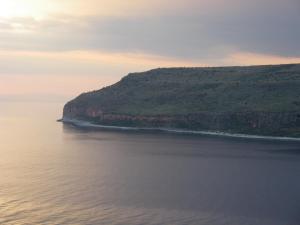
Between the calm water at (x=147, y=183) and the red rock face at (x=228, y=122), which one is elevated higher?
the red rock face at (x=228, y=122)

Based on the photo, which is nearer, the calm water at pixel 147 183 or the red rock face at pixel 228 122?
the calm water at pixel 147 183

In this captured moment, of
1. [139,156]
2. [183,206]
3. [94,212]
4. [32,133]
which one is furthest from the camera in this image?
[32,133]

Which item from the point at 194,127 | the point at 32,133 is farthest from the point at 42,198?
the point at 194,127

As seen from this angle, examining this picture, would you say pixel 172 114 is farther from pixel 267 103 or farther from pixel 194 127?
pixel 267 103

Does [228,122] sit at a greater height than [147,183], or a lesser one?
greater

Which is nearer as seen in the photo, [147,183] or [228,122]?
[147,183]

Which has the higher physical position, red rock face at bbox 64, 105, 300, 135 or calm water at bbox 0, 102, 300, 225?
red rock face at bbox 64, 105, 300, 135

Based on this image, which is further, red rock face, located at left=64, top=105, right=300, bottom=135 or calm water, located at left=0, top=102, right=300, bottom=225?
red rock face, located at left=64, top=105, right=300, bottom=135

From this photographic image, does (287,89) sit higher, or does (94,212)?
(287,89)
